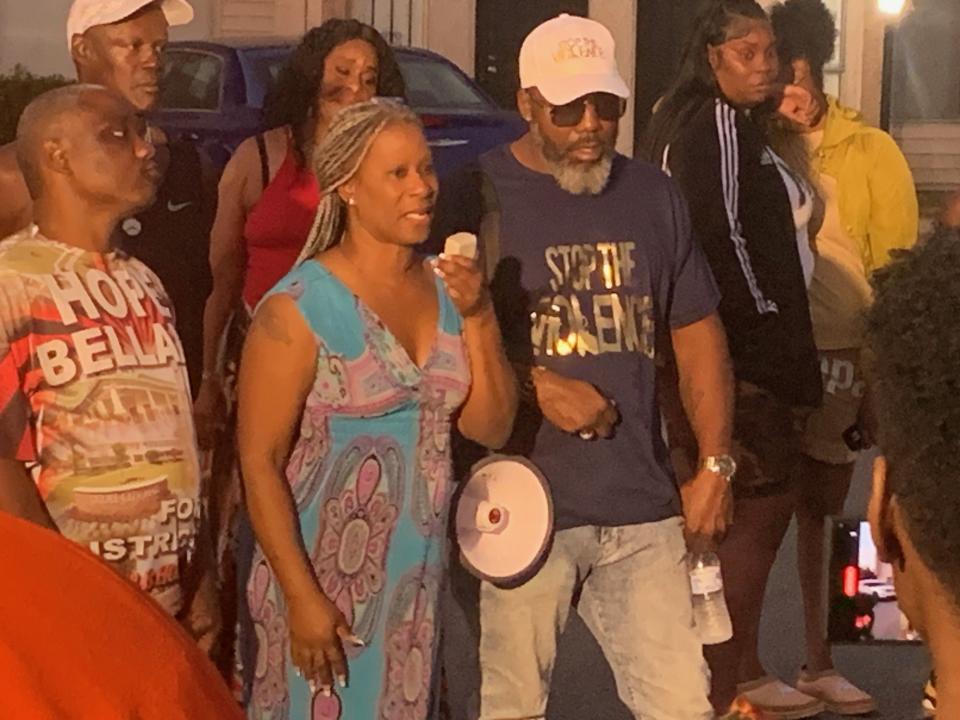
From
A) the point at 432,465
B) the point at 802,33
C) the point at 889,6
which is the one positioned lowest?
the point at 432,465

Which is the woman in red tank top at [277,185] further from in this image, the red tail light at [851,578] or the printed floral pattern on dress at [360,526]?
the red tail light at [851,578]

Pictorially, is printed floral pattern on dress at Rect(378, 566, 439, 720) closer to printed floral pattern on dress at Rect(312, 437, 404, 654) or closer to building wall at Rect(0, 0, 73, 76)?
printed floral pattern on dress at Rect(312, 437, 404, 654)

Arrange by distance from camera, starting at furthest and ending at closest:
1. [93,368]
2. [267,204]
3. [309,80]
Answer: [309,80]
[267,204]
[93,368]

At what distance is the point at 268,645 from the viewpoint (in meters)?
3.99

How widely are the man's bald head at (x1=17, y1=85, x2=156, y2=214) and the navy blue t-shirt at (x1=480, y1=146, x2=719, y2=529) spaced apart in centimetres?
91

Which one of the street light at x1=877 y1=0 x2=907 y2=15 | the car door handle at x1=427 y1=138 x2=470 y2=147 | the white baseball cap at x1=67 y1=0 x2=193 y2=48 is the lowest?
the car door handle at x1=427 y1=138 x2=470 y2=147

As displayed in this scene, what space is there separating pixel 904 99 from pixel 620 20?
2.67 m

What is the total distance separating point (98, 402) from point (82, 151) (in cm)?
48

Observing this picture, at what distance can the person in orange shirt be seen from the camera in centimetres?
187

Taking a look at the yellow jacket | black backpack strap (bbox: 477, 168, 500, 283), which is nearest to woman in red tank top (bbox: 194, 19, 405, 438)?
black backpack strap (bbox: 477, 168, 500, 283)

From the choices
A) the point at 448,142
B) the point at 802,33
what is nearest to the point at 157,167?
the point at 802,33

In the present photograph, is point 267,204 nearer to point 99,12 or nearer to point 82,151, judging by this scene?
point 99,12

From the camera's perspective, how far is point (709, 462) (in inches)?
185

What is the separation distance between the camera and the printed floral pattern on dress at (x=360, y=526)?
12.9 ft
